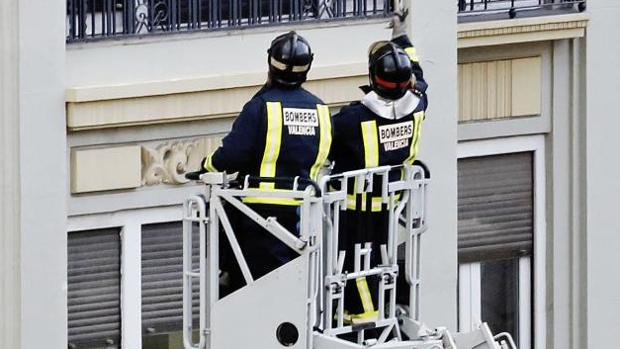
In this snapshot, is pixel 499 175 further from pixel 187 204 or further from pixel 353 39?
pixel 187 204


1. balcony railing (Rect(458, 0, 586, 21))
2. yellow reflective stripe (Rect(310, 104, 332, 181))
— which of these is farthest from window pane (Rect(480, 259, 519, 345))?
yellow reflective stripe (Rect(310, 104, 332, 181))

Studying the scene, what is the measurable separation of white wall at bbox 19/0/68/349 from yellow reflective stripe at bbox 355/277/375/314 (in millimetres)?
3086

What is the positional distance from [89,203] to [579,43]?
492 centimetres

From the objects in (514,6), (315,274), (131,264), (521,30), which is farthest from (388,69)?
(514,6)

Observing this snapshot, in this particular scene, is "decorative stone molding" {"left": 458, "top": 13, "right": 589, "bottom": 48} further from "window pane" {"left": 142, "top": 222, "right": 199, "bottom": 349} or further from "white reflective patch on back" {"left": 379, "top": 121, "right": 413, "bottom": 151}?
"white reflective patch on back" {"left": 379, "top": 121, "right": 413, "bottom": 151}

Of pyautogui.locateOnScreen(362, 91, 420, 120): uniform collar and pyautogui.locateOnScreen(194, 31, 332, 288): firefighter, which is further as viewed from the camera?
pyautogui.locateOnScreen(362, 91, 420, 120): uniform collar

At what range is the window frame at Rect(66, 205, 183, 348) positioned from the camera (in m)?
16.4

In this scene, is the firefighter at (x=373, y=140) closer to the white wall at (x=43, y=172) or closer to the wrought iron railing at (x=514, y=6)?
the white wall at (x=43, y=172)

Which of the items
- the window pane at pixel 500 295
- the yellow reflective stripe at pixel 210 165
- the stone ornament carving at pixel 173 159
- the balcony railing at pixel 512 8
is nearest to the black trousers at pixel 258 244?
the yellow reflective stripe at pixel 210 165

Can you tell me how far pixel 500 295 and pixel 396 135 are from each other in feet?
19.7

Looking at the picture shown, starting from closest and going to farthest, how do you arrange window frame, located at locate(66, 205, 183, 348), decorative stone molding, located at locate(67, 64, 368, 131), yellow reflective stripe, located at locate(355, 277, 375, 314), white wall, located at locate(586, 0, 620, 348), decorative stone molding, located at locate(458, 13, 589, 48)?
1. yellow reflective stripe, located at locate(355, 277, 375, 314)
2. decorative stone molding, located at locate(67, 64, 368, 131)
3. window frame, located at locate(66, 205, 183, 348)
4. decorative stone molding, located at locate(458, 13, 589, 48)
5. white wall, located at locate(586, 0, 620, 348)

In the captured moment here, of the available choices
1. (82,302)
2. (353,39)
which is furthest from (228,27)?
(82,302)

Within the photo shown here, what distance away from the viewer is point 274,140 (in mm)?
13086

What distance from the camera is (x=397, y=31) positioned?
14539mm
